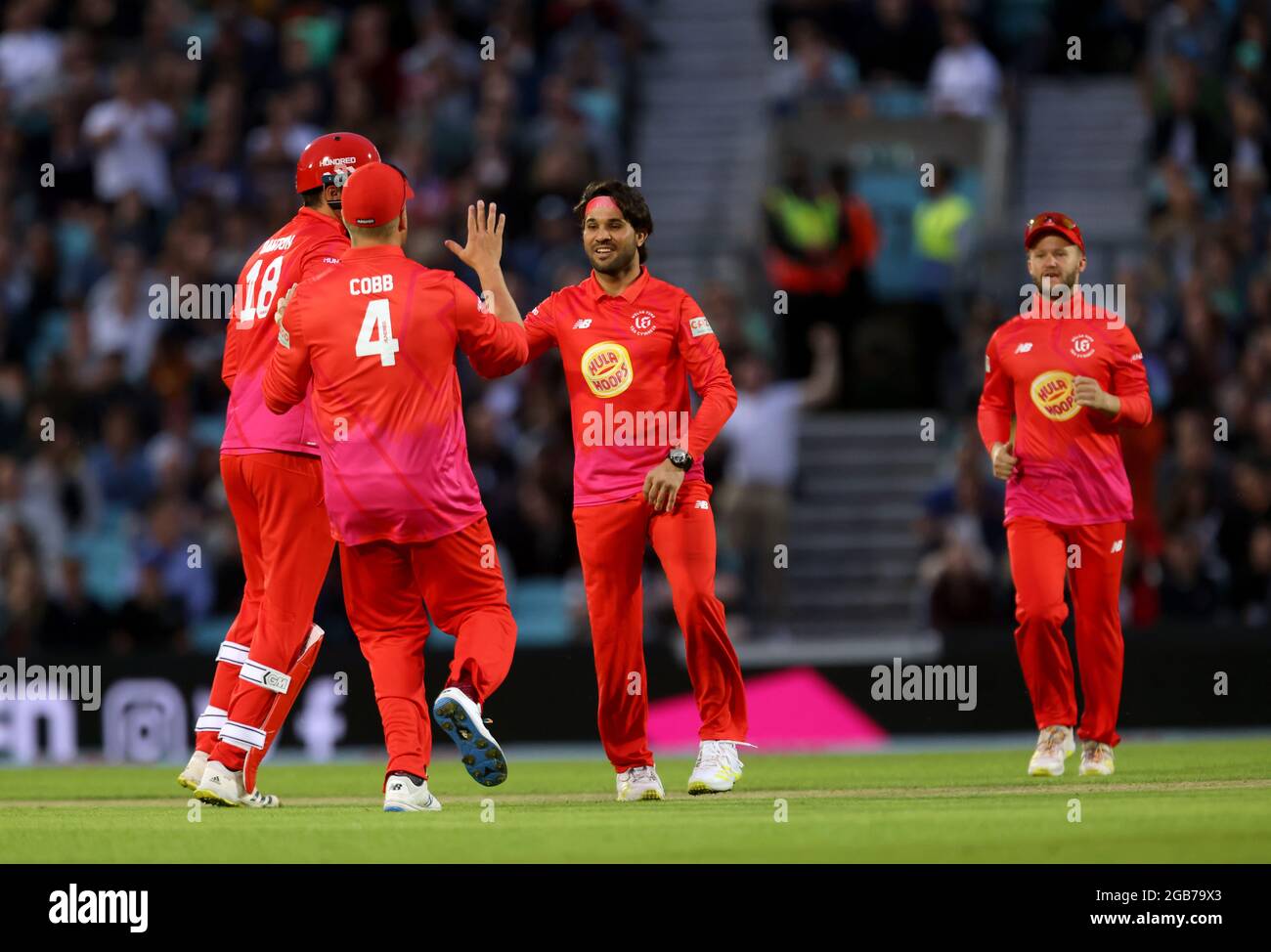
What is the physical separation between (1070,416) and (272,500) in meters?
4.06

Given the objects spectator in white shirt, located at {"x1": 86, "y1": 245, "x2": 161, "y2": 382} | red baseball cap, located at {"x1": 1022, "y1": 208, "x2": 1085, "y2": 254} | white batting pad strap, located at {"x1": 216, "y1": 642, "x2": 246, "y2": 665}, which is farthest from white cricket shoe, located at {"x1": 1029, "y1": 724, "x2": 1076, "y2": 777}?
spectator in white shirt, located at {"x1": 86, "y1": 245, "x2": 161, "y2": 382}

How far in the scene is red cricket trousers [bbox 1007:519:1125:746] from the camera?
11.2 meters

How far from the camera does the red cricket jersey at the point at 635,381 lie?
32.9ft

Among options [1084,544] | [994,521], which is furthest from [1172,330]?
[1084,544]

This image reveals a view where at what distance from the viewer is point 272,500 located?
9953mm

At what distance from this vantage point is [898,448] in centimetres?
1856

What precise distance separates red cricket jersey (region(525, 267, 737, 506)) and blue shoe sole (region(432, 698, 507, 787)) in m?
1.66

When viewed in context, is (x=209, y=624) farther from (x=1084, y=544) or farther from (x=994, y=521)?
(x=1084, y=544)

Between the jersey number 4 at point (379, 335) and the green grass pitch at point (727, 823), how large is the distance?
1.87 meters

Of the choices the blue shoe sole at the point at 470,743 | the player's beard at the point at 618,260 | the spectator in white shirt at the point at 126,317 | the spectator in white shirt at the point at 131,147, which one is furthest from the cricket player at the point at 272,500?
the spectator in white shirt at the point at 131,147

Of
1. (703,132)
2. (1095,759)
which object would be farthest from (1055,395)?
(703,132)

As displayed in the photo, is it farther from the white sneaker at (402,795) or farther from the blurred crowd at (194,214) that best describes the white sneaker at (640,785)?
the blurred crowd at (194,214)

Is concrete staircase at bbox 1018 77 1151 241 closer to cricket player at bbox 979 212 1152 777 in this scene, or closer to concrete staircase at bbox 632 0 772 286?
concrete staircase at bbox 632 0 772 286

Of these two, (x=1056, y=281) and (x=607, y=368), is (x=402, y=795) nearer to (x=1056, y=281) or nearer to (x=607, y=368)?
(x=607, y=368)
